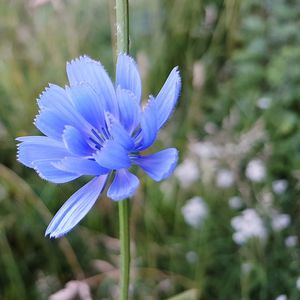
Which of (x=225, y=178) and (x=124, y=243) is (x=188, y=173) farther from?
(x=124, y=243)

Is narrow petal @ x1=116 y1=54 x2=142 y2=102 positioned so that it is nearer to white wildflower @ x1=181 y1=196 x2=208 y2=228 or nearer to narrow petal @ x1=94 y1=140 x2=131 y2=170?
narrow petal @ x1=94 y1=140 x2=131 y2=170

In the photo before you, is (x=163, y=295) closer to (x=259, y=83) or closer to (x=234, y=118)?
(x=234, y=118)

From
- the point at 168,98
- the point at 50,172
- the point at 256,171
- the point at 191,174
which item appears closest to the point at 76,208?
the point at 50,172

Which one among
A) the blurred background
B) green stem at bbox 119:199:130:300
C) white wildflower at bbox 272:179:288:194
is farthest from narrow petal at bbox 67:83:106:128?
white wildflower at bbox 272:179:288:194

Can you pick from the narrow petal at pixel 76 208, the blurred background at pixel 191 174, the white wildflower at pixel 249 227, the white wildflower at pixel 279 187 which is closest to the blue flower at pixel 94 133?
the narrow petal at pixel 76 208

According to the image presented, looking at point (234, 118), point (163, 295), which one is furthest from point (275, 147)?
point (163, 295)

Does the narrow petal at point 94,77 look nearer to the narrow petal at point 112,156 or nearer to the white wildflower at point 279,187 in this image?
the narrow petal at point 112,156
